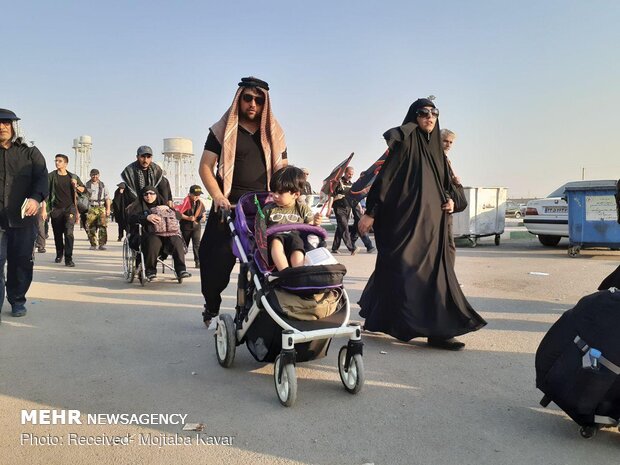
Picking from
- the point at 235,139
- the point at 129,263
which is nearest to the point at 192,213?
the point at 129,263

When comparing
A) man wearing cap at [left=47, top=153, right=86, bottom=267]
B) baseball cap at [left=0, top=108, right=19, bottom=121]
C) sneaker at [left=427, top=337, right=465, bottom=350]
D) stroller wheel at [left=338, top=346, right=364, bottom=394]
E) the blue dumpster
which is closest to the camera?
stroller wheel at [left=338, top=346, right=364, bottom=394]

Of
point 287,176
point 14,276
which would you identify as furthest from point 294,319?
point 14,276

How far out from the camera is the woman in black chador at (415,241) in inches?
188

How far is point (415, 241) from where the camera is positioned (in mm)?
4902

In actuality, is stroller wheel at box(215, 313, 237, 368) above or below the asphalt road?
above

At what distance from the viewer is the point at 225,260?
15.9 ft

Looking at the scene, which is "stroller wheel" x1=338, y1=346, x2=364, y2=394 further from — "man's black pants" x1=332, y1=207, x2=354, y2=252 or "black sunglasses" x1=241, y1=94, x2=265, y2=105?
"man's black pants" x1=332, y1=207, x2=354, y2=252

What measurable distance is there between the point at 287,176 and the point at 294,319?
3.60 ft

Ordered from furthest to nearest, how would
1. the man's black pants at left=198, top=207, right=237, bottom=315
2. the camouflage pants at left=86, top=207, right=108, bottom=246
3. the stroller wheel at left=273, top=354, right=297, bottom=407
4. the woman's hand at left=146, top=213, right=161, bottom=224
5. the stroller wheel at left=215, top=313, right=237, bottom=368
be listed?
the camouflage pants at left=86, top=207, right=108, bottom=246
the woman's hand at left=146, top=213, right=161, bottom=224
the man's black pants at left=198, top=207, right=237, bottom=315
the stroller wheel at left=215, top=313, right=237, bottom=368
the stroller wheel at left=273, top=354, right=297, bottom=407

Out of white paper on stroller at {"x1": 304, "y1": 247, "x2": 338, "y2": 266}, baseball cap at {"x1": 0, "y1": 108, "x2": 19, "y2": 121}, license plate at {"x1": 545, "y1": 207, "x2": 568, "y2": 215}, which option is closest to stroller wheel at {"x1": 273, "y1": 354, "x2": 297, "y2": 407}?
white paper on stroller at {"x1": 304, "y1": 247, "x2": 338, "y2": 266}

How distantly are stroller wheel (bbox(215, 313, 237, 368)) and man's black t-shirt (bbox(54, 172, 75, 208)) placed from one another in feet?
25.3

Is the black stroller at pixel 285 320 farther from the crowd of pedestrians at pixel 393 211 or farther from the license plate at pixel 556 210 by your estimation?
the license plate at pixel 556 210

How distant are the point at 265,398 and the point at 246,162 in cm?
222

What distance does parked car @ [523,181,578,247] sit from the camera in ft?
43.1
